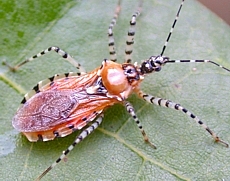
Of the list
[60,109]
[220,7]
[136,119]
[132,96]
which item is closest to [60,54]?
[60,109]

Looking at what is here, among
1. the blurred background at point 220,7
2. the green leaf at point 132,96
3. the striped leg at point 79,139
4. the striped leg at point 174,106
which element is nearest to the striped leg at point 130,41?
the green leaf at point 132,96

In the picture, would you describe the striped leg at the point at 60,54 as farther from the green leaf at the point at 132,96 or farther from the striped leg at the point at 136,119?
the striped leg at the point at 136,119

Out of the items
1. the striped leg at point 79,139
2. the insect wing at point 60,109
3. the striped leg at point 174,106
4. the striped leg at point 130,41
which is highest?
the striped leg at point 130,41

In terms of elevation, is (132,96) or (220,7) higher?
(220,7)

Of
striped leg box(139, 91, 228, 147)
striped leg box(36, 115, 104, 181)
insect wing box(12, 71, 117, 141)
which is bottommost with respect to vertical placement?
striped leg box(36, 115, 104, 181)

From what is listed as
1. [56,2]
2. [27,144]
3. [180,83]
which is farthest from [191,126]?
[56,2]

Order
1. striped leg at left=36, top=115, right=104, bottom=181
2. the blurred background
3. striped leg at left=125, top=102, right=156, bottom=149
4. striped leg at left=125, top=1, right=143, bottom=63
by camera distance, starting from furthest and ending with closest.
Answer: the blurred background → striped leg at left=125, top=1, right=143, bottom=63 → striped leg at left=125, top=102, right=156, bottom=149 → striped leg at left=36, top=115, right=104, bottom=181

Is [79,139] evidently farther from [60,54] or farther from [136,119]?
[60,54]

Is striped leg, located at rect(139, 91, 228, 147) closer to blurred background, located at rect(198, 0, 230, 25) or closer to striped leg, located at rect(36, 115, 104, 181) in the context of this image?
striped leg, located at rect(36, 115, 104, 181)

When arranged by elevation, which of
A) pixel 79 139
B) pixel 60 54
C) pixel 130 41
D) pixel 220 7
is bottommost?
pixel 79 139

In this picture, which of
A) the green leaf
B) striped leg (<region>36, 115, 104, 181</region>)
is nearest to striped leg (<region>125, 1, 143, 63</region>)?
the green leaf
